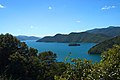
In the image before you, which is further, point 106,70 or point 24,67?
point 24,67

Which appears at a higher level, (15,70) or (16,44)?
(16,44)

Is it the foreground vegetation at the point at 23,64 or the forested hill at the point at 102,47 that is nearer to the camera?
the foreground vegetation at the point at 23,64

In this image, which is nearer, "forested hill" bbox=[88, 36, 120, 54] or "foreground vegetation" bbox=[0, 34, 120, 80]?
"foreground vegetation" bbox=[0, 34, 120, 80]

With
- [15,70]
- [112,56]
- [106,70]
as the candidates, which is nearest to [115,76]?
[106,70]

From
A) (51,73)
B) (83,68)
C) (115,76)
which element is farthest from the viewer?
(51,73)

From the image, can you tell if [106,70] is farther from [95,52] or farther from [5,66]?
[95,52]

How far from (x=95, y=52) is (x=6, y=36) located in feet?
412

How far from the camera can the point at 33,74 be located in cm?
4584

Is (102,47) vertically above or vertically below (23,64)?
below

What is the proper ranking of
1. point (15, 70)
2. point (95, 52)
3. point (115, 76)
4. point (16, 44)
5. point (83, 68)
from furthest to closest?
point (95, 52)
point (16, 44)
point (15, 70)
point (83, 68)
point (115, 76)

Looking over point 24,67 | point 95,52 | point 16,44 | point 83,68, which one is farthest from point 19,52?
point 95,52

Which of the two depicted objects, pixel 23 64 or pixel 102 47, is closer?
pixel 23 64

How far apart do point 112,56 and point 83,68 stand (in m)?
1.46

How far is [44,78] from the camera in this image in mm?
45219
